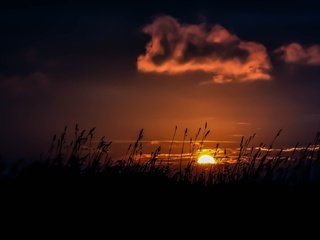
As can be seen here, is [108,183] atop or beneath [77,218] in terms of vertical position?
atop

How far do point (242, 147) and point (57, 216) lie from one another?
5.74 meters

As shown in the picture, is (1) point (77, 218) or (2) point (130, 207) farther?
(2) point (130, 207)

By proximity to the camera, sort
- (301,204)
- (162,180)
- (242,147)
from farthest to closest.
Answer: (242,147) < (162,180) < (301,204)

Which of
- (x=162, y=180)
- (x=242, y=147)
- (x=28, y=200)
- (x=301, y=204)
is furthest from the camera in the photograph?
(x=242, y=147)

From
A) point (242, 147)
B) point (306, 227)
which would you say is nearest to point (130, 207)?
point (306, 227)

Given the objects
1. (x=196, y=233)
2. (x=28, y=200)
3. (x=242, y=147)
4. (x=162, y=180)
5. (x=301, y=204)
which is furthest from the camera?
(x=242, y=147)

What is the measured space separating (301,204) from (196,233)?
94.1 inches

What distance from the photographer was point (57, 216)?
6.75 meters

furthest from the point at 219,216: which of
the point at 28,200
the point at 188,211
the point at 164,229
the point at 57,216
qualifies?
the point at 28,200

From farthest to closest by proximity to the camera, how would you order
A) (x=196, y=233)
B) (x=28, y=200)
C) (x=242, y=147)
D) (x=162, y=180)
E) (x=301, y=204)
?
(x=242, y=147), (x=162, y=180), (x=301, y=204), (x=28, y=200), (x=196, y=233)

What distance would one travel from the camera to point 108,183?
27.1 feet

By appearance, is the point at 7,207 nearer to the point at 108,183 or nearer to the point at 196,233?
the point at 108,183

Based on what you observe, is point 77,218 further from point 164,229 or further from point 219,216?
point 219,216

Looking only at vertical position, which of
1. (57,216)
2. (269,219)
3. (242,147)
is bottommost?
(57,216)
